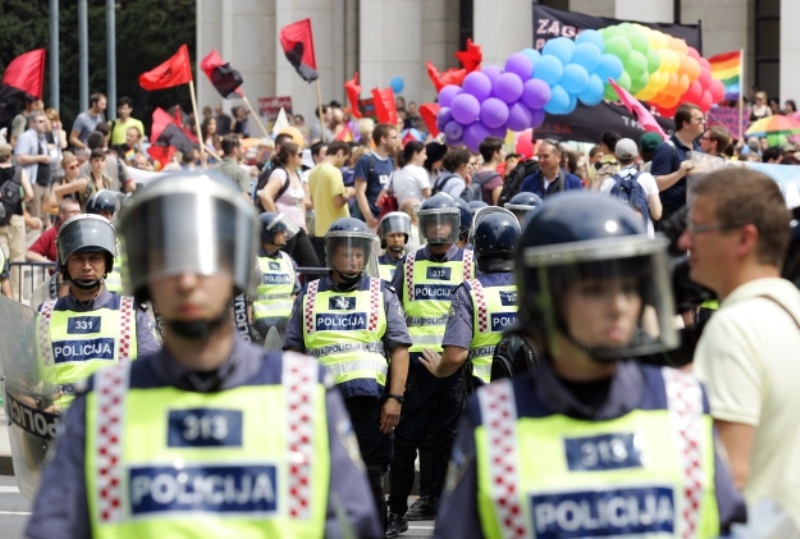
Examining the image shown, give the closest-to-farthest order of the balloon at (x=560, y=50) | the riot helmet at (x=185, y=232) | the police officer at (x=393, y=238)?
the riot helmet at (x=185, y=232), the police officer at (x=393, y=238), the balloon at (x=560, y=50)

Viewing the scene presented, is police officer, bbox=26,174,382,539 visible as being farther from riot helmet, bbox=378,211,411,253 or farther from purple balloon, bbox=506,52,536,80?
purple balloon, bbox=506,52,536,80

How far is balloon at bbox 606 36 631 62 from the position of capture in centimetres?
2106

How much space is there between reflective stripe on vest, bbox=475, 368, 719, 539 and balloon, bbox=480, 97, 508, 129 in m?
15.7

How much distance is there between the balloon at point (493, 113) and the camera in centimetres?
1919

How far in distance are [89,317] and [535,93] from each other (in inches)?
465

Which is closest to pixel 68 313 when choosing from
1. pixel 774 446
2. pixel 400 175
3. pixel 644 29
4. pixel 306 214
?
pixel 774 446

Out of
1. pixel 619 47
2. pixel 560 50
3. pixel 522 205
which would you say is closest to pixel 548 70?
pixel 560 50

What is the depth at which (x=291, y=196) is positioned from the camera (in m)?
16.8

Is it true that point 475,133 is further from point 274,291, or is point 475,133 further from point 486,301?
point 486,301

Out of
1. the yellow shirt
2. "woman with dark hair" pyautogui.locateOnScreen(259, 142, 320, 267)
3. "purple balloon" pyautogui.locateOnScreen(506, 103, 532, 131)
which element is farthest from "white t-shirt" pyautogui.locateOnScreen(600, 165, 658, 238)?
"purple balloon" pyautogui.locateOnScreen(506, 103, 532, 131)

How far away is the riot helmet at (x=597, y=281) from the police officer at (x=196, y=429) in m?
0.47

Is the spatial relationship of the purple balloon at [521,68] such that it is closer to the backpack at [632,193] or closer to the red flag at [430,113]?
the red flag at [430,113]

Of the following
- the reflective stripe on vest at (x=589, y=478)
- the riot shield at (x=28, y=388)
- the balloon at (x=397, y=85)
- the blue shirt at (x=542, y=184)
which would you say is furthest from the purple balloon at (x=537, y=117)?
the balloon at (x=397, y=85)

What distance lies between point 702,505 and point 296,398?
0.79 meters
